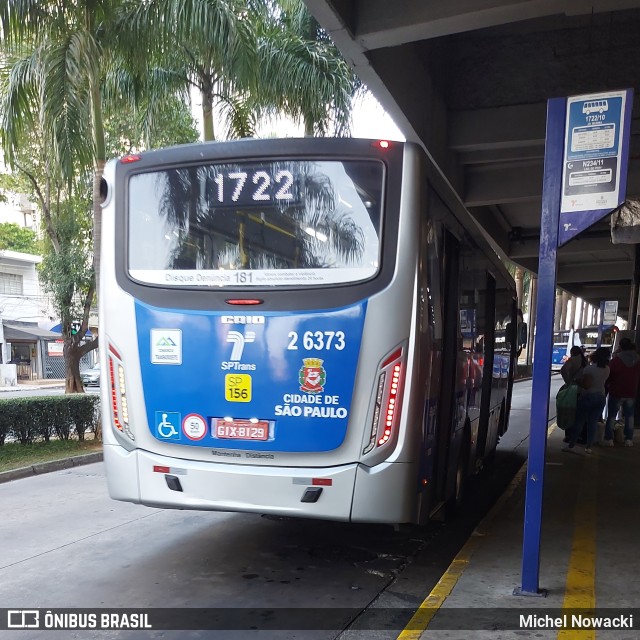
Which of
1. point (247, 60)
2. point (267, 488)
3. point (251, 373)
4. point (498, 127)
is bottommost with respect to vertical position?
point (267, 488)

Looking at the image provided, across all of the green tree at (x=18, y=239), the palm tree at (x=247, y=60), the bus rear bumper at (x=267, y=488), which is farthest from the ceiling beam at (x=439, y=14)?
the green tree at (x=18, y=239)

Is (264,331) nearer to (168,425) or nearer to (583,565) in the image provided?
(168,425)

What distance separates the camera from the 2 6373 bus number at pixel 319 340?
179 inches

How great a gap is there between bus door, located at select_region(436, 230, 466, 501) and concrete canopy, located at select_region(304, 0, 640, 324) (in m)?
2.24

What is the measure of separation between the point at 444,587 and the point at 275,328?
2300 millimetres

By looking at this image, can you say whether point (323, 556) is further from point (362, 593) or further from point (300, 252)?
point (300, 252)

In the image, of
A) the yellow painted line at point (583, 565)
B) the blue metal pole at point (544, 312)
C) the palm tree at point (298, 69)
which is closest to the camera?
the yellow painted line at point (583, 565)

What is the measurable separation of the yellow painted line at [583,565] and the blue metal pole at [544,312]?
0.33 metres

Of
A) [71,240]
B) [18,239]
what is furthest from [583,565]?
[18,239]

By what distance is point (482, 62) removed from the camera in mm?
10141

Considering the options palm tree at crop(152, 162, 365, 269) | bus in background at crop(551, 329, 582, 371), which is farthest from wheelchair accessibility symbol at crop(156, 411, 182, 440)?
bus in background at crop(551, 329, 582, 371)

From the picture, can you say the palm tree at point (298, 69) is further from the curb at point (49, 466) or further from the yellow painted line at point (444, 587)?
the yellow painted line at point (444, 587)

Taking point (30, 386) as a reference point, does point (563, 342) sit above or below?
above

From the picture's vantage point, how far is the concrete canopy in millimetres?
7195
